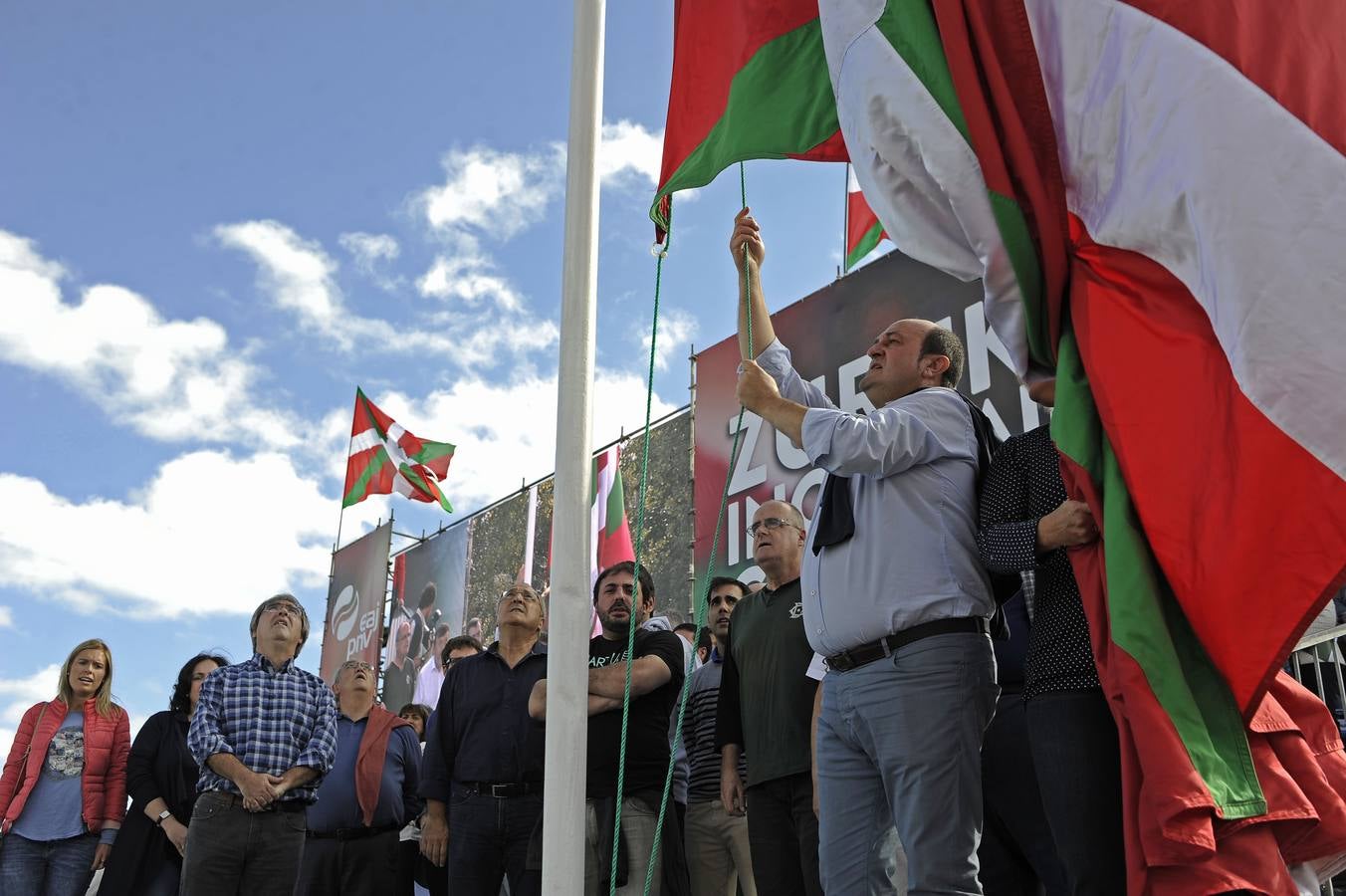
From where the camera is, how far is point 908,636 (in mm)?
2506

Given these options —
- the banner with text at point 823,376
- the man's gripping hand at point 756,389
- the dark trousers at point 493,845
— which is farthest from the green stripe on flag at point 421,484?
the man's gripping hand at point 756,389

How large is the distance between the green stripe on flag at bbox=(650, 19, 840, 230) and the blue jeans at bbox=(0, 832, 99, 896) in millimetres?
4236

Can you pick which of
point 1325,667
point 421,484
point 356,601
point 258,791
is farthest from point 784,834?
point 356,601

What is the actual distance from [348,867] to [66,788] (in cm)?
137

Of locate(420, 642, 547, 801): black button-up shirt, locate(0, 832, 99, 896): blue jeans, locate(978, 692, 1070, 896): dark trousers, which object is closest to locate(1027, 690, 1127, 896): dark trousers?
locate(978, 692, 1070, 896): dark trousers

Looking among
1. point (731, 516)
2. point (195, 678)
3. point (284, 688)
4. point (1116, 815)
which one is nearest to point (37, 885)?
point (195, 678)

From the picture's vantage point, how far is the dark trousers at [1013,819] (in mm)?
2768

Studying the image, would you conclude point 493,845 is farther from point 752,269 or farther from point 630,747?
point 752,269

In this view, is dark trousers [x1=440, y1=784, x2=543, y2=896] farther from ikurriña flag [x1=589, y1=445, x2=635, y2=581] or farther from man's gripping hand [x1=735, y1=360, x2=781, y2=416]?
ikurriña flag [x1=589, y1=445, x2=635, y2=581]

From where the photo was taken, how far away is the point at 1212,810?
6.26ft

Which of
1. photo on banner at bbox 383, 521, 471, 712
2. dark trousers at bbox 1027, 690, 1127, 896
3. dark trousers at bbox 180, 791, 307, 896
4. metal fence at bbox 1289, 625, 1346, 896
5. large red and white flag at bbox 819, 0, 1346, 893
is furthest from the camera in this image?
photo on banner at bbox 383, 521, 471, 712

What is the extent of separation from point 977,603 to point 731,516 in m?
9.17

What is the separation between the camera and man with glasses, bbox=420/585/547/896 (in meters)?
4.20

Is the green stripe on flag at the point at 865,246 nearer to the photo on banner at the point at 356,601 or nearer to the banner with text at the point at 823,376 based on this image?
the banner with text at the point at 823,376
